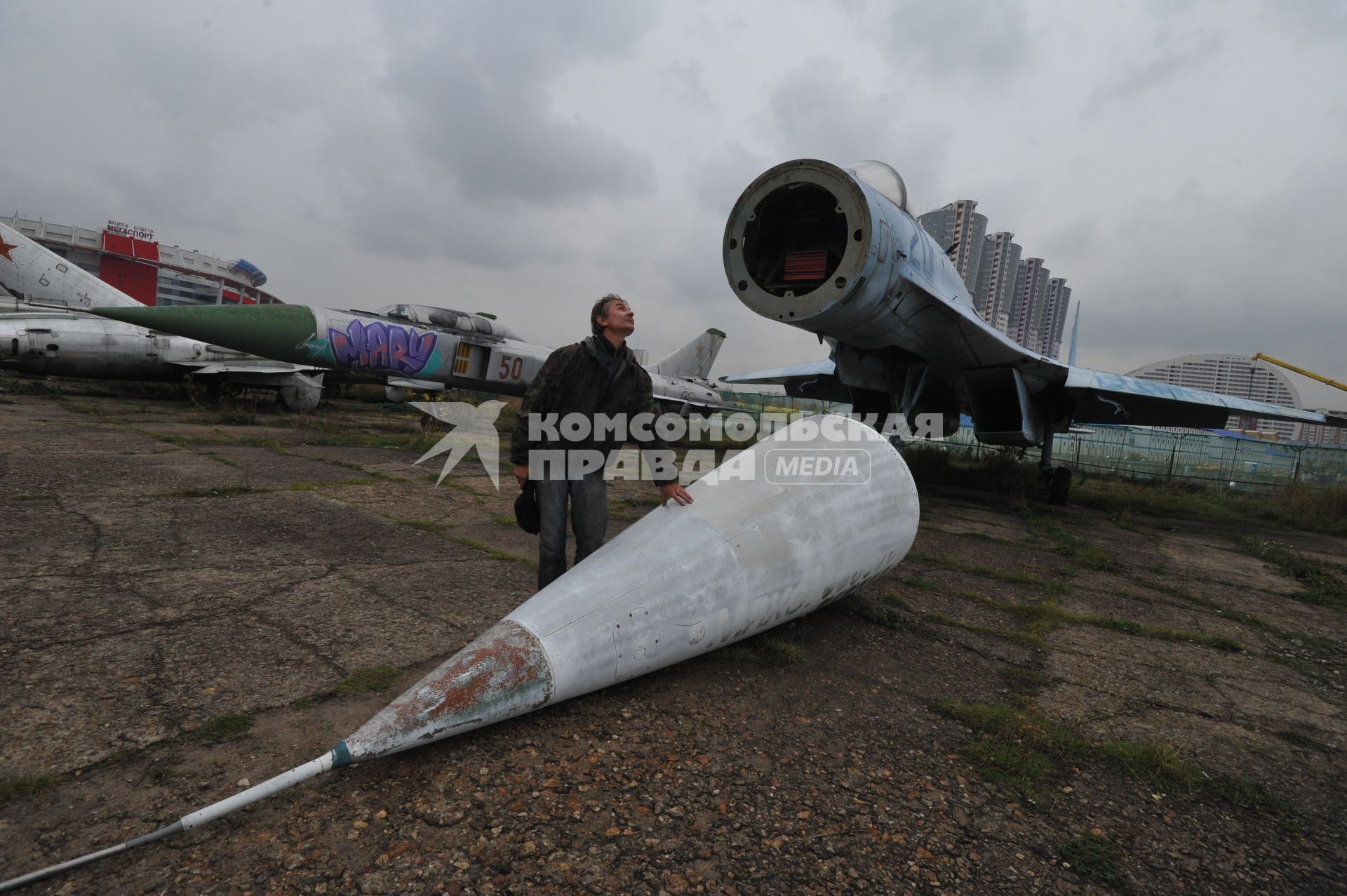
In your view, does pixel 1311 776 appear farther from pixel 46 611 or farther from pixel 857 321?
pixel 46 611

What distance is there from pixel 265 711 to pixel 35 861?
711 millimetres

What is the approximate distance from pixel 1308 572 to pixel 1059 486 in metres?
3.95

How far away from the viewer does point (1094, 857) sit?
1766mm

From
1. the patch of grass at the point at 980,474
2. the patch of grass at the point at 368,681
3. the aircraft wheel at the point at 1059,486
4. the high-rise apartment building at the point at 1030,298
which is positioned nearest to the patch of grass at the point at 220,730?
the patch of grass at the point at 368,681

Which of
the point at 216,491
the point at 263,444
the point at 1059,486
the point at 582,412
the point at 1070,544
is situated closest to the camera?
the point at 582,412

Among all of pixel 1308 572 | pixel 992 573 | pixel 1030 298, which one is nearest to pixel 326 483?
pixel 992 573

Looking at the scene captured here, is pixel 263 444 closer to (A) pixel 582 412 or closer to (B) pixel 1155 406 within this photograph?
(A) pixel 582 412

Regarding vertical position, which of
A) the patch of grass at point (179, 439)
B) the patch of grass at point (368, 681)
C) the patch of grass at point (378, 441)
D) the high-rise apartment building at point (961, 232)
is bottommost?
the patch of grass at point (368, 681)

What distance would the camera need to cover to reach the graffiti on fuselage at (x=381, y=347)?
1052 cm

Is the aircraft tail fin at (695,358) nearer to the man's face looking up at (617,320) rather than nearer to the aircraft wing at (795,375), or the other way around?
the aircraft wing at (795,375)

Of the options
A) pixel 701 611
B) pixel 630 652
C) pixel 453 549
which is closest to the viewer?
pixel 630 652

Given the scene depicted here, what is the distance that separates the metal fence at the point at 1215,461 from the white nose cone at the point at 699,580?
1430 cm

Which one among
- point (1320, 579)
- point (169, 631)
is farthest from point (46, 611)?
point (1320, 579)

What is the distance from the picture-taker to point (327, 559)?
3986 mm
